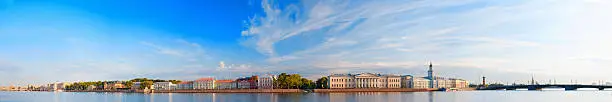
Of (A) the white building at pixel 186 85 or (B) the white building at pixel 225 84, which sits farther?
(A) the white building at pixel 186 85

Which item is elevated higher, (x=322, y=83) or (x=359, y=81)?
(x=359, y=81)

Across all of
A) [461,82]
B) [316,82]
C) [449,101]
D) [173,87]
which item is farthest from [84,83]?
[449,101]

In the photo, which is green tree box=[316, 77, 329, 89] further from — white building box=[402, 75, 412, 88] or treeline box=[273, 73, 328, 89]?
white building box=[402, 75, 412, 88]

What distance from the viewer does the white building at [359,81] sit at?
11062 centimetres

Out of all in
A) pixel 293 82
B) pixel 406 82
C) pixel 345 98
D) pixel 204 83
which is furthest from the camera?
pixel 406 82

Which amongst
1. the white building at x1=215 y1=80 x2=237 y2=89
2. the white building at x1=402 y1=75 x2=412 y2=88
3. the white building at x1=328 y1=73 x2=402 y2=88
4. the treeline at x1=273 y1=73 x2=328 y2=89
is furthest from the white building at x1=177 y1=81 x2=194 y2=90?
the white building at x1=402 y1=75 x2=412 y2=88

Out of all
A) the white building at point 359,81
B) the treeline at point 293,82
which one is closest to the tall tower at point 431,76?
the white building at point 359,81

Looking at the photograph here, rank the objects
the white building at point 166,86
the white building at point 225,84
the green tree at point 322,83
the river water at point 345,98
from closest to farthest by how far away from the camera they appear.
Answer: the river water at point 345,98
the green tree at point 322,83
the white building at point 225,84
the white building at point 166,86

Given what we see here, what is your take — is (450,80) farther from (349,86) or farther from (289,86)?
(289,86)

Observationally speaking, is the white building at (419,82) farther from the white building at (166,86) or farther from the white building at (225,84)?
the white building at (166,86)

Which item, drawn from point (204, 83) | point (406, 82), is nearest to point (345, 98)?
point (406, 82)

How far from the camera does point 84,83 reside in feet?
546

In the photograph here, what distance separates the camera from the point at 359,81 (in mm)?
113125

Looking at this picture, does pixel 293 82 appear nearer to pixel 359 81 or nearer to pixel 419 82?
pixel 359 81
